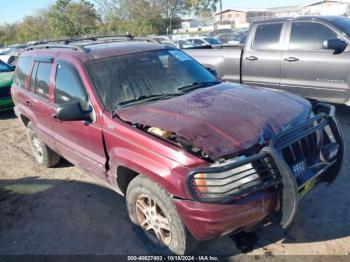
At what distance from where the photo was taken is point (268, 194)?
2.61 m

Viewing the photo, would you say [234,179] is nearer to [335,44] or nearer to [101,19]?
[335,44]

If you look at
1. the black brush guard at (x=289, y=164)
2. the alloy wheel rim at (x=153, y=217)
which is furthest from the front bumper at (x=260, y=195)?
the alloy wheel rim at (x=153, y=217)

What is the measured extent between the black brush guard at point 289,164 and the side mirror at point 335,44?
296 cm

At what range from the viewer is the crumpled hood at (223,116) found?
104 inches

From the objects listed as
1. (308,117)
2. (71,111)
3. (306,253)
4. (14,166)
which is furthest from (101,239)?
(14,166)

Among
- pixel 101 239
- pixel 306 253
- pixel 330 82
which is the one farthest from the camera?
pixel 330 82

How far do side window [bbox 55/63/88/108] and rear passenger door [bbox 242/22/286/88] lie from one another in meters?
4.13

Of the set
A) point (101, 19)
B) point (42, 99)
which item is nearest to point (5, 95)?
point (42, 99)

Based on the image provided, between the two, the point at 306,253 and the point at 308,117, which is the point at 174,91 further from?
the point at 306,253

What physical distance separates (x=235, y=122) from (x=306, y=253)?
4.42ft

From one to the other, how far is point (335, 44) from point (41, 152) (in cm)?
507

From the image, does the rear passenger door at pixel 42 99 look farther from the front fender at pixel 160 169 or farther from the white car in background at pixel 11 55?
the white car in background at pixel 11 55

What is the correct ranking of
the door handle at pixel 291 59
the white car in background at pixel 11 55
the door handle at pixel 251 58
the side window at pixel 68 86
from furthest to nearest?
the white car in background at pixel 11 55 < the door handle at pixel 251 58 < the door handle at pixel 291 59 < the side window at pixel 68 86

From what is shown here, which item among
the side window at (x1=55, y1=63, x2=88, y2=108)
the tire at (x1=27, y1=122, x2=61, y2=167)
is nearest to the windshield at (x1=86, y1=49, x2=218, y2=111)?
the side window at (x1=55, y1=63, x2=88, y2=108)
